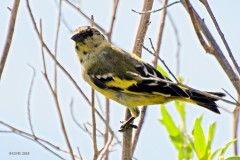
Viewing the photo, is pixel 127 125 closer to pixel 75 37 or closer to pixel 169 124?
pixel 169 124

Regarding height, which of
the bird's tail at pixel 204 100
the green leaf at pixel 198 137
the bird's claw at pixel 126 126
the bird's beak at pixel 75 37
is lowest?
the green leaf at pixel 198 137

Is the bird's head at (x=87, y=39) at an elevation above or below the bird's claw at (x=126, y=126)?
above

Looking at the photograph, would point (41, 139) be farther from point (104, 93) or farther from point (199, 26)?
point (199, 26)

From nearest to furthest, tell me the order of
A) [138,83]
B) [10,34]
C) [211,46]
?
1. [211,46]
2. [10,34]
3. [138,83]

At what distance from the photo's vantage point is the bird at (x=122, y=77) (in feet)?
10.5

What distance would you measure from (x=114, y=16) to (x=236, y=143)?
51.2 inches

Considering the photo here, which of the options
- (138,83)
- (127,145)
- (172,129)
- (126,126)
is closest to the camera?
(172,129)

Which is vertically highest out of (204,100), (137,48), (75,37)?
(75,37)

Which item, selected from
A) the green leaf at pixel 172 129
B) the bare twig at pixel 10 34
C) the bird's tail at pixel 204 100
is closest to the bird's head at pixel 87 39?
the bird's tail at pixel 204 100

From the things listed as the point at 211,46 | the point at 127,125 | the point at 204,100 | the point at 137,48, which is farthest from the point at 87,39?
the point at 211,46

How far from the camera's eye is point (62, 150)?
305 cm

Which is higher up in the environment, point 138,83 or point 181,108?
point 138,83

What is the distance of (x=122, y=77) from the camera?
3.50 metres

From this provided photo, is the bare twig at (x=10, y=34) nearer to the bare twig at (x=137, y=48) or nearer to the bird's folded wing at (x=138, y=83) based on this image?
the bare twig at (x=137, y=48)
